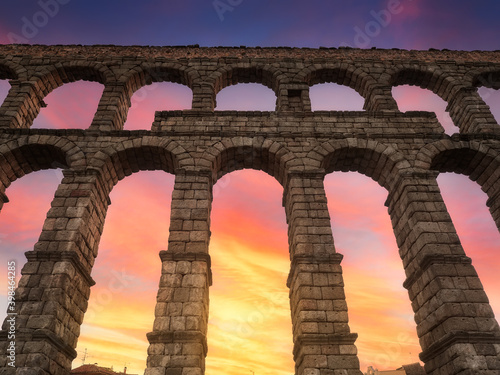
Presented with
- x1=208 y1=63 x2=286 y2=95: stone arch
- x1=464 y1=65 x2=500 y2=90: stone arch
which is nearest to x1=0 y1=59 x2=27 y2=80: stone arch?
x1=208 y1=63 x2=286 y2=95: stone arch

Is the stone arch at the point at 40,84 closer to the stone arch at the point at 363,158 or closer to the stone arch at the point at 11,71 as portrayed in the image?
the stone arch at the point at 11,71

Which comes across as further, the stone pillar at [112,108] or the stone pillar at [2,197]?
the stone pillar at [112,108]

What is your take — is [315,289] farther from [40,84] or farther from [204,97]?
[40,84]

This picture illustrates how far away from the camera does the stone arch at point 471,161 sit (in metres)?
11.0

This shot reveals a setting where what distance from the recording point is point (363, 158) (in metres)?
11.5

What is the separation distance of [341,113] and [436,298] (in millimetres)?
6673

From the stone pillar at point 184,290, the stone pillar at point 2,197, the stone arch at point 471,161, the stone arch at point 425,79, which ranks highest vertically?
the stone arch at point 425,79

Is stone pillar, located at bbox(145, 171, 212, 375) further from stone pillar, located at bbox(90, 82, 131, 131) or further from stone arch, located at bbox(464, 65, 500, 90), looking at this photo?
stone arch, located at bbox(464, 65, 500, 90)

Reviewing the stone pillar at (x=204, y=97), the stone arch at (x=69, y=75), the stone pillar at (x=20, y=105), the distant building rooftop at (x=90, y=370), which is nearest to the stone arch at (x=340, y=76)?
the stone pillar at (x=204, y=97)

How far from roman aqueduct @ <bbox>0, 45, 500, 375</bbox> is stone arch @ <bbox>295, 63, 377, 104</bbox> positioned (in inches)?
2.1

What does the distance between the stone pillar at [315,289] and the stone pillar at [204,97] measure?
4604mm

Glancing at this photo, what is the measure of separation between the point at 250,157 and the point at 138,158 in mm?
3619

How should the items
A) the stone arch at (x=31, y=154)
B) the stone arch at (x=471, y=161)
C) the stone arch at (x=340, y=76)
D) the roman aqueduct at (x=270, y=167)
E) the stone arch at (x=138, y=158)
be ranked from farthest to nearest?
1. the stone arch at (x=340, y=76)
2. the stone arch at (x=471, y=161)
3. the stone arch at (x=31, y=154)
4. the stone arch at (x=138, y=158)
5. the roman aqueduct at (x=270, y=167)

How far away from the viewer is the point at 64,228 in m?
9.07
